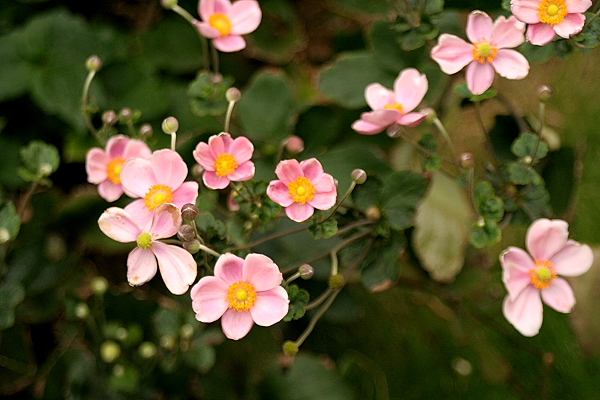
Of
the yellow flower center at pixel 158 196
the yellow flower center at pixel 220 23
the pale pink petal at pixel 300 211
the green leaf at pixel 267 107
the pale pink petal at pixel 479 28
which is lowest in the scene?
the green leaf at pixel 267 107

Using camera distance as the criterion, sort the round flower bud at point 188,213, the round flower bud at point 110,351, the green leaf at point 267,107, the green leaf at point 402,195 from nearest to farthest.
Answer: the round flower bud at point 188,213, the green leaf at point 402,195, the round flower bud at point 110,351, the green leaf at point 267,107

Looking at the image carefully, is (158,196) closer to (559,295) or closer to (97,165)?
(97,165)

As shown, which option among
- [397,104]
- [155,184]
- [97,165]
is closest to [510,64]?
[397,104]

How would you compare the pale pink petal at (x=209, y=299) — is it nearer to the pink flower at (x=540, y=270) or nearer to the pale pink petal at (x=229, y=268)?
the pale pink petal at (x=229, y=268)

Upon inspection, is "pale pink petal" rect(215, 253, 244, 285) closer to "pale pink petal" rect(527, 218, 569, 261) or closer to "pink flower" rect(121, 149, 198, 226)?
"pink flower" rect(121, 149, 198, 226)

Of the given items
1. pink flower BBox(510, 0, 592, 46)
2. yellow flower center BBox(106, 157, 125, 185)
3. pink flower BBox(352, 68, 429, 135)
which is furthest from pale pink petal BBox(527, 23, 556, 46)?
yellow flower center BBox(106, 157, 125, 185)

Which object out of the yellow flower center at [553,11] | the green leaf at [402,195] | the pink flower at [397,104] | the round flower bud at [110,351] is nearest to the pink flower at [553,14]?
the yellow flower center at [553,11]

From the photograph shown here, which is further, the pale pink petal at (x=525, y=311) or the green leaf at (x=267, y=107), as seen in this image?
the green leaf at (x=267, y=107)

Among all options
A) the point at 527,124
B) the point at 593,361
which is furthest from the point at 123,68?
the point at 593,361
